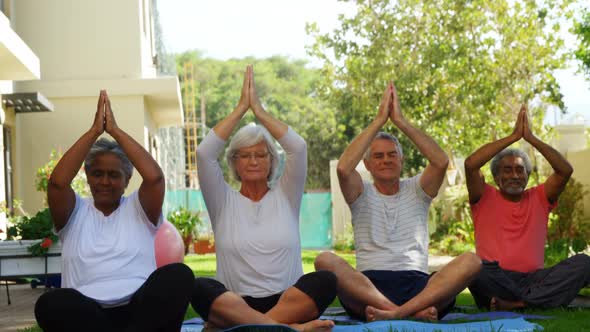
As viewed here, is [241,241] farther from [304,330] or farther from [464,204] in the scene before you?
[464,204]

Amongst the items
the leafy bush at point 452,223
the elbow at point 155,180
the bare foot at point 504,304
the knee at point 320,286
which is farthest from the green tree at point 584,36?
the elbow at point 155,180

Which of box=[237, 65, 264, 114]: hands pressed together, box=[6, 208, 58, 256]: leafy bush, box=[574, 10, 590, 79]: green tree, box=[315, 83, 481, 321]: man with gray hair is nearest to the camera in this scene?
box=[237, 65, 264, 114]: hands pressed together

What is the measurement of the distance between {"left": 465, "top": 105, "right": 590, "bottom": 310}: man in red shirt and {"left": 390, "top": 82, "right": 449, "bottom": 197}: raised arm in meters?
0.60

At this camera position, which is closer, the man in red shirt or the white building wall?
the man in red shirt

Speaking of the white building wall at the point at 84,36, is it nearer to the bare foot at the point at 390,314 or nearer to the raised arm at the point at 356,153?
the raised arm at the point at 356,153

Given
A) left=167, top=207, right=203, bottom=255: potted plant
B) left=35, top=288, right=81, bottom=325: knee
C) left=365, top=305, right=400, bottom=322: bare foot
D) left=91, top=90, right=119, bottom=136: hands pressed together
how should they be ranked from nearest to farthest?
left=35, top=288, right=81, bottom=325: knee
left=91, top=90, right=119, bottom=136: hands pressed together
left=365, top=305, right=400, bottom=322: bare foot
left=167, top=207, right=203, bottom=255: potted plant

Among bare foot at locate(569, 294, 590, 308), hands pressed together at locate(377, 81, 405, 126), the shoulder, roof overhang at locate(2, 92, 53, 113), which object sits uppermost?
roof overhang at locate(2, 92, 53, 113)

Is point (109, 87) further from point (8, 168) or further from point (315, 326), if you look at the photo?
point (315, 326)

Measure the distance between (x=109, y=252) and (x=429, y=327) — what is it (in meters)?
1.78

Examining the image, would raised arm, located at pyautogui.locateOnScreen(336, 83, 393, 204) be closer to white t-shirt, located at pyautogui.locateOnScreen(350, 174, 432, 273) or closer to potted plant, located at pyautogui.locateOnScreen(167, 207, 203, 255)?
white t-shirt, located at pyautogui.locateOnScreen(350, 174, 432, 273)

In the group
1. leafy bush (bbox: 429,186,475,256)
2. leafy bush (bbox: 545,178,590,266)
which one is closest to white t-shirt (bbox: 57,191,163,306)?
leafy bush (bbox: 545,178,590,266)

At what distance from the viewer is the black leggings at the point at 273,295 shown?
17.1 ft

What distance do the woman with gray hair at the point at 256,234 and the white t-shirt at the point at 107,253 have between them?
607 millimetres

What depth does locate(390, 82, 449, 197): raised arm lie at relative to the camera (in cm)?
582
